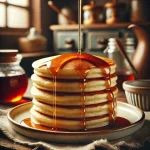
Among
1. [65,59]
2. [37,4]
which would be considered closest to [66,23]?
[37,4]

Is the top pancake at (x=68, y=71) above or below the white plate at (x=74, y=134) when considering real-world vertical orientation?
above

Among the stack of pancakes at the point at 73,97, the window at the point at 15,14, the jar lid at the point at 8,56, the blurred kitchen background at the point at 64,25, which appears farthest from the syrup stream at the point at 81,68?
the window at the point at 15,14

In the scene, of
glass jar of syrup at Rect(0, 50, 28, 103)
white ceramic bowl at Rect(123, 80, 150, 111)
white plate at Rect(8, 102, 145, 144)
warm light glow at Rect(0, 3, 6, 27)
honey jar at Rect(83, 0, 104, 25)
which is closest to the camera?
white plate at Rect(8, 102, 145, 144)

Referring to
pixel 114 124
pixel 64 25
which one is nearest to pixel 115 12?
pixel 64 25

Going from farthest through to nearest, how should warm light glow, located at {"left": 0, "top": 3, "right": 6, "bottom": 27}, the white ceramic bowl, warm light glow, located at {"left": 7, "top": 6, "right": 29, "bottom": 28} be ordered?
warm light glow, located at {"left": 7, "top": 6, "right": 29, "bottom": 28}, warm light glow, located at {"left": 0, "top": 3, "right": 6, "bottom": 27}, the white ceramic bowl

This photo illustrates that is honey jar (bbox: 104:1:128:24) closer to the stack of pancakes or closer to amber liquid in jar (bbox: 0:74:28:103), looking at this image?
amber liquid in jar (bbox: 0:74:28:103)

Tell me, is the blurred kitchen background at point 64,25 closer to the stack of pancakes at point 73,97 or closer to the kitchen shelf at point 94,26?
the kitchen shelf at point 94,26

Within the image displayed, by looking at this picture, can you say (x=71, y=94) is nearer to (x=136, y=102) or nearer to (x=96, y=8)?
(x=136, y=102)

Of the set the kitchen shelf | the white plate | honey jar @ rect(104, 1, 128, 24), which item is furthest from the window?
the white plate
